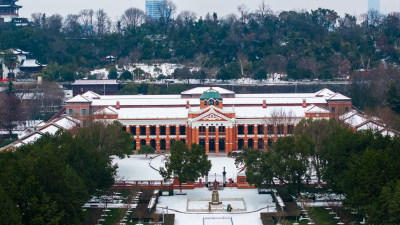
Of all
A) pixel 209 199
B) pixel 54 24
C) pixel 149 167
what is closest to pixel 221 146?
pixel 149 167

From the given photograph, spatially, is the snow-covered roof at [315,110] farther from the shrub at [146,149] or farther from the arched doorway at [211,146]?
the shrub at [146,149]

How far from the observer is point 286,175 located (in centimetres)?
3572

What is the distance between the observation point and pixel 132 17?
100 metres

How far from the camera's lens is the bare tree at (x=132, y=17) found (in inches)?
3947

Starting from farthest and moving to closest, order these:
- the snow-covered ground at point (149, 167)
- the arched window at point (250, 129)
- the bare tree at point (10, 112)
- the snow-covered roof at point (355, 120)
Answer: the bare tree at point (10, 112)
the arched window at point (250, 129)
the snow-covered roof at point (355, 120)
the snow-covered ground at point (149, 167)

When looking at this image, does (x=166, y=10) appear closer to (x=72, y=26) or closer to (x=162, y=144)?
(x=72, y=26)

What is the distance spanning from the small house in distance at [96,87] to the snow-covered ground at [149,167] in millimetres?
24404

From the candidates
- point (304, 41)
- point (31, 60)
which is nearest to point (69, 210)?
point (31, 60)

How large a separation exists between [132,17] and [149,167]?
5858 centimetres

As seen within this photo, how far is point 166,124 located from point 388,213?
27.8m

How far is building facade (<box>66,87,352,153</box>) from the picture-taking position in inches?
2019

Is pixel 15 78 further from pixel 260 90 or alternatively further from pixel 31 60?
pixel 260 90

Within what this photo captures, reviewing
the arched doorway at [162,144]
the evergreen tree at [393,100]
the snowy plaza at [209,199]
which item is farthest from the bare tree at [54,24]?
the snowy plaza at [209,199]

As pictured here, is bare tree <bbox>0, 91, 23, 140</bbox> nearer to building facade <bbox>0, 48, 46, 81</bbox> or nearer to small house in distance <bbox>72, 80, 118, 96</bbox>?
small house in distance <bbox>72, 80, 118, 96</bbox>
